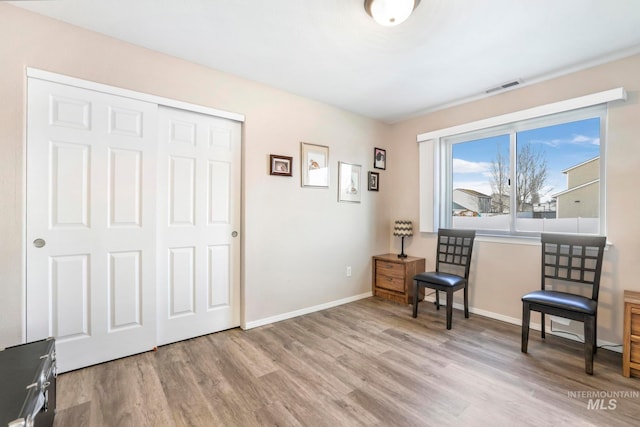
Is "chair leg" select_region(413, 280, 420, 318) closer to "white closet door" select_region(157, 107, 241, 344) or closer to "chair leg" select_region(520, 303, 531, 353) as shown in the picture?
"chair leg" select_region(520, 303, 531, 353)

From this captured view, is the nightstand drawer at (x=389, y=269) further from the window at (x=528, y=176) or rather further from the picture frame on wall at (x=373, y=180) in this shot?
the picture frame on wall at (x=373, y=180)

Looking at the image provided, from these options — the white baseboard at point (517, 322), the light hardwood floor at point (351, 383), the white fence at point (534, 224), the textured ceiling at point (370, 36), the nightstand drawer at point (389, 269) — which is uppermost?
the textured ceiling at point (370, 36)

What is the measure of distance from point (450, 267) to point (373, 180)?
1495 mm

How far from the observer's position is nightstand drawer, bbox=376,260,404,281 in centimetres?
352

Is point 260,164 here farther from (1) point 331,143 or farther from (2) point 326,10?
(2) point 326,10

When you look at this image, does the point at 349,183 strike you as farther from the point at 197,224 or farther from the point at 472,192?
the point at 197,224

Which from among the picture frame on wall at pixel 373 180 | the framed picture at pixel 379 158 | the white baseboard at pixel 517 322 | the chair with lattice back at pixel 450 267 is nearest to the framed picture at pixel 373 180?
the picture frame on wall at pixel 373 180

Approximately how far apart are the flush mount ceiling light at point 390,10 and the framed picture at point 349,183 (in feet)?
6.15

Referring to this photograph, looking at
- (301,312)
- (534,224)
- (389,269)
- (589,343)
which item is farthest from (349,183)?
(589,343)

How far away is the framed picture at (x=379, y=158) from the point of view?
3.95 meters

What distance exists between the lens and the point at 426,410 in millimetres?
1634

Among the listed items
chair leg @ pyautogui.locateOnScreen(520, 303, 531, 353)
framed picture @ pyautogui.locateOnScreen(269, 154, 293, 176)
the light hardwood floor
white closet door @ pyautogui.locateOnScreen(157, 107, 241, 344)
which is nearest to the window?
chair leg @ pyautogui.locateOnScreen(520, 303, 531, 353)

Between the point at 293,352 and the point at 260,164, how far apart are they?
70.4 inches

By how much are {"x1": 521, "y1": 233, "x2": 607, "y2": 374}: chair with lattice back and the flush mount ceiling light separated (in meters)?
2.28
